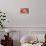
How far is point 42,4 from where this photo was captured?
13.4 ft

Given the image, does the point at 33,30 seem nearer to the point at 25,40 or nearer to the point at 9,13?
the point at 25,40

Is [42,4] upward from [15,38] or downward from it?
upward

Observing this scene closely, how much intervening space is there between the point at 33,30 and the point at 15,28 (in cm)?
51

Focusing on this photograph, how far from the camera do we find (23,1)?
411 cm

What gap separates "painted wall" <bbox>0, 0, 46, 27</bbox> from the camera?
409cm

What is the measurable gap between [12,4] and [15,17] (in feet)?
1.24

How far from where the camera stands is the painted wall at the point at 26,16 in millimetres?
4086

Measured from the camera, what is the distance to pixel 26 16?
4.10 meters

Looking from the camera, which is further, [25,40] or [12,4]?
[12,4]

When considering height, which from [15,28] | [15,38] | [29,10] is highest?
[29,10]

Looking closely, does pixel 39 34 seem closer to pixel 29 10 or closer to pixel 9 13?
pixel 29 10

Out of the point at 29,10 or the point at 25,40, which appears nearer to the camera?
the point at 25,40

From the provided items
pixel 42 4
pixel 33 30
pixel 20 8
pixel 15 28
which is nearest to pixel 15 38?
pixel 15 28

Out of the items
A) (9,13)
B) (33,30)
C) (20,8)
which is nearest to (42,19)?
(33,30)
